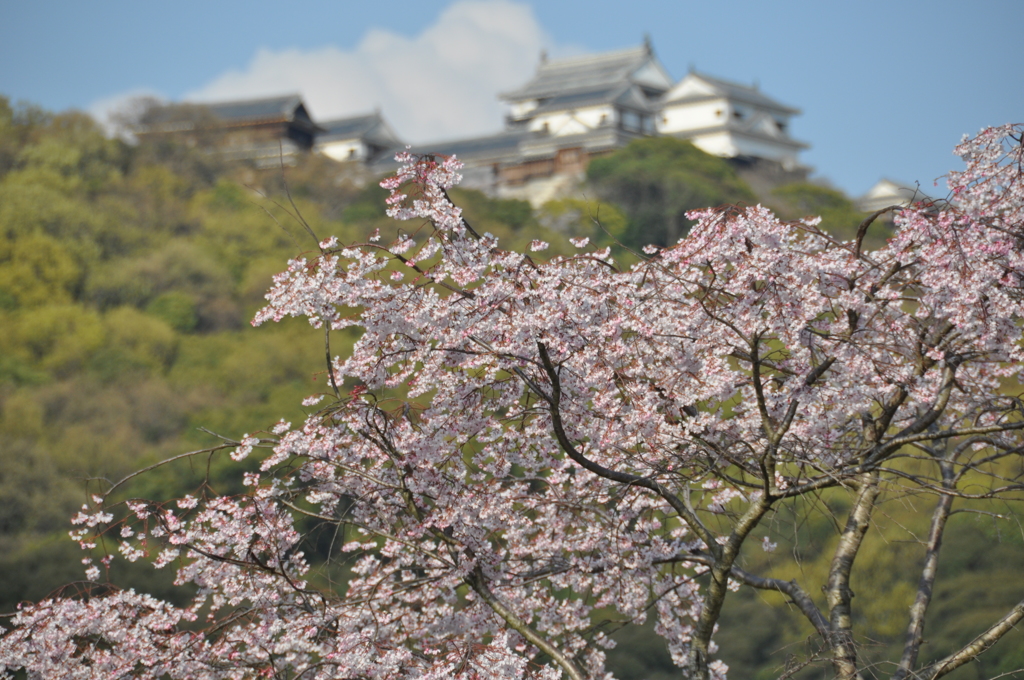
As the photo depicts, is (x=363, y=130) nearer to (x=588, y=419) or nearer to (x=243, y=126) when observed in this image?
(x=243, y=126)

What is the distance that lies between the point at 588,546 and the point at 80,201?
18285mm

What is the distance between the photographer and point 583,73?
34656mm

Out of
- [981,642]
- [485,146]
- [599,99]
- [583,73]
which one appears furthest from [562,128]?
[981,642]

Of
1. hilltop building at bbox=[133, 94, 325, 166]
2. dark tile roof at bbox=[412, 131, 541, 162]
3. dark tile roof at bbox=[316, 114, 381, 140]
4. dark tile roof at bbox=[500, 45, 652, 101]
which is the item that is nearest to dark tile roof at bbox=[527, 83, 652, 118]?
dark tile roof at bbox=[500, 45, 652, 101]

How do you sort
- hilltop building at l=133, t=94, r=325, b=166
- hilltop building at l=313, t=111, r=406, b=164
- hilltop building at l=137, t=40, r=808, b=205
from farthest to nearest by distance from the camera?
1. hilltop building at l=313, t=111, r=406, b=164
2. hilltop building at l=137, t=40, r=808, b=205
3. hilltop building at l=133, t=94, r=325, b=166

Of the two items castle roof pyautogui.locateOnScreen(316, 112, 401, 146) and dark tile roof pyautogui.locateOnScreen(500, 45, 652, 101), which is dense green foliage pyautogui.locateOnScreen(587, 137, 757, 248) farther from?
castle roof pyautogui.locateOnScreen(316, 112, 401, 146)

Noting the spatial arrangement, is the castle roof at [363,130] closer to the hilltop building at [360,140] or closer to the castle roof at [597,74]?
the hilltop building at [360,140]

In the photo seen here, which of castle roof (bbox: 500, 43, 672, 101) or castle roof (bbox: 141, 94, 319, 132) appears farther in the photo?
castle roof (bbox: 500, 43, 672, 101)

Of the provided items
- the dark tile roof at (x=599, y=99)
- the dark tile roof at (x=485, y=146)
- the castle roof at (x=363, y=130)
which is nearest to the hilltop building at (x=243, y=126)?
the castle roof at (x=363, y=130)

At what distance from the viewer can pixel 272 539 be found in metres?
4.33

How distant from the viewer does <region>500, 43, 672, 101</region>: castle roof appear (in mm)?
33375

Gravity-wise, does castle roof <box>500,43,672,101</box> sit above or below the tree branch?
above

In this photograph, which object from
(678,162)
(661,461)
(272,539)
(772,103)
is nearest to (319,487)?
A: (272,539)

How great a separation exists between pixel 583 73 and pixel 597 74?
0.79 metres
